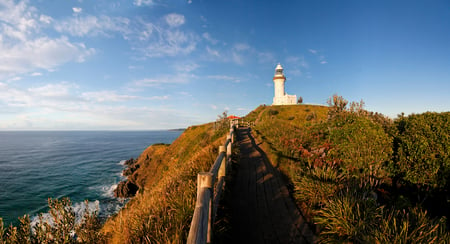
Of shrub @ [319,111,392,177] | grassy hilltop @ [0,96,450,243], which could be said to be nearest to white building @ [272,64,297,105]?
grassy hilltop @ [0,96,450,243]

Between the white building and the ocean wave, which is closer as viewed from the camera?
the ocean wave

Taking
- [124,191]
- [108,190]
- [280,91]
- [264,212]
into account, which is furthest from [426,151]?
[280,91]

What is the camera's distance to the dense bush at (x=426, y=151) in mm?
5750

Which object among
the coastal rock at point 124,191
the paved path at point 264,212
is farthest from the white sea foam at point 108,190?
the paved path at point 264,212

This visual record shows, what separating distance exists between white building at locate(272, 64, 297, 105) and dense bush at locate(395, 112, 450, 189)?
2220 inches

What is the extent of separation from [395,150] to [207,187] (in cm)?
750

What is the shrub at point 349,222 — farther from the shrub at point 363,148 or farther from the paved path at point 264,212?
the shrub at point 363,148

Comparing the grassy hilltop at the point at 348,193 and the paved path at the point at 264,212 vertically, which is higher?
the grassy hilltop at the point at 348,193

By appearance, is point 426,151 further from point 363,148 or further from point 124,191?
point 124,191

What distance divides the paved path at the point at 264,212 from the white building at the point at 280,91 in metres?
57.4

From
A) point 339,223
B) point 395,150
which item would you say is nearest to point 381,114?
point 395,150

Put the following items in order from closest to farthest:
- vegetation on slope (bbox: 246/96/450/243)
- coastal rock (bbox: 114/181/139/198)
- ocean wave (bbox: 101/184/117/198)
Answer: vegetation on slope (bbox: 246/96/450/243) < coastal rock (bbox: 114/181/139/198) < ocean wave (bbox: 101/184/117/198)

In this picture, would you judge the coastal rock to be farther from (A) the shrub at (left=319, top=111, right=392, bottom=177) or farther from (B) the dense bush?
(B) the dense bush

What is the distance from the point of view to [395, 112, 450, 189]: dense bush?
18.9 feet
